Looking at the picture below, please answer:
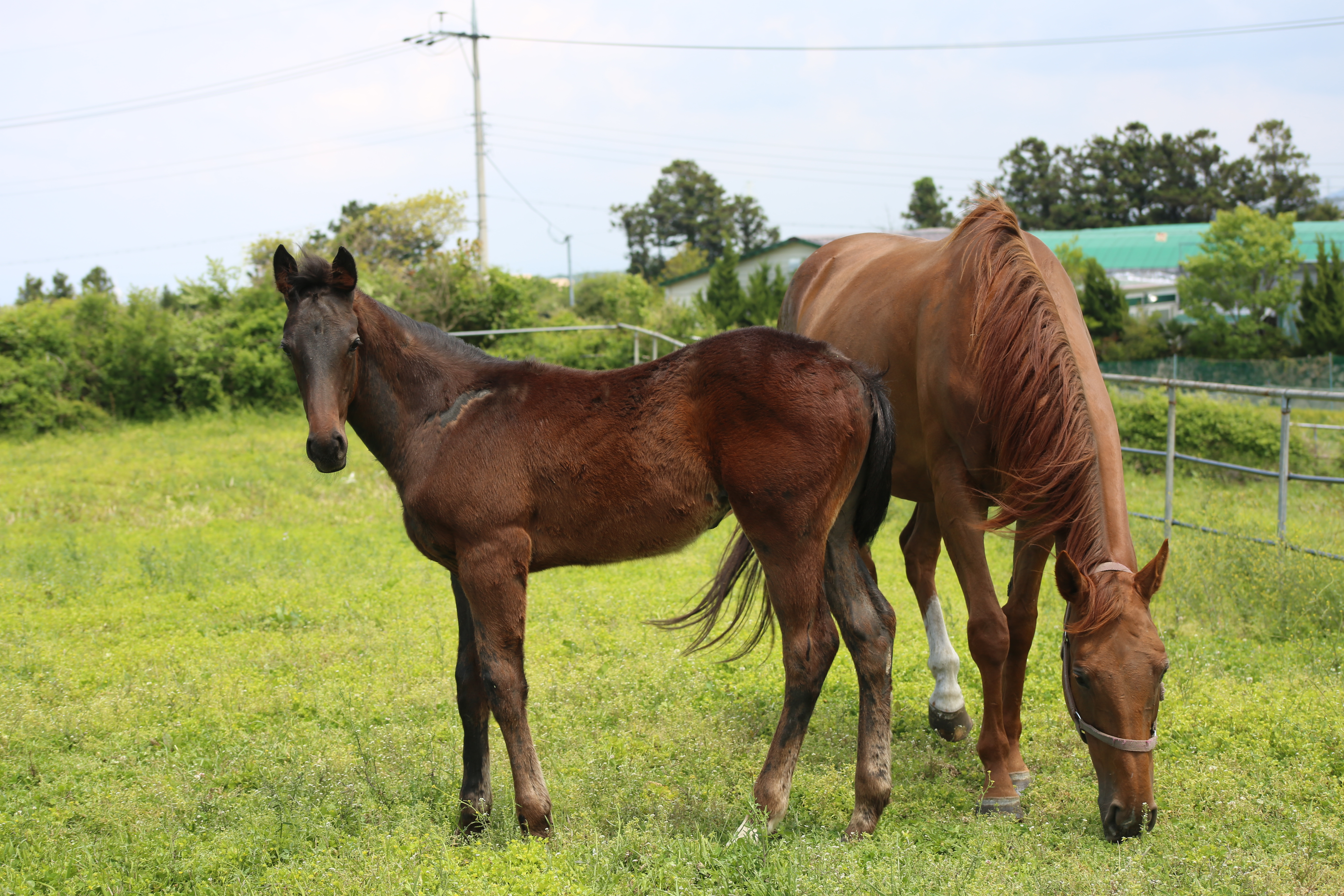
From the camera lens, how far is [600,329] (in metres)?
17.6

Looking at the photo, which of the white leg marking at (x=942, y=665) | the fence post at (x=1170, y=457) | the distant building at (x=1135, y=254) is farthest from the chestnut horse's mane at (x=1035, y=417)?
the distant building at (x=1135, y=254)

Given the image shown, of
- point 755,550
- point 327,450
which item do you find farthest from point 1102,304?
point 327,450

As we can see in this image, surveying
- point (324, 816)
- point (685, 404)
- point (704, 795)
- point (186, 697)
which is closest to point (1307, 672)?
point (704, 795)

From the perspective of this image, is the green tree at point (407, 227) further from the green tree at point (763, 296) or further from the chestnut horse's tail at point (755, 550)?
the chestnut horse's tail at point (755, 550)

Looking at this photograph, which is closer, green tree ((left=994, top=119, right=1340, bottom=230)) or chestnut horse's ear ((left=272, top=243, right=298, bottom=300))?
chestnut horse's ear ((left=272, top=243, right=298, bottom=300))

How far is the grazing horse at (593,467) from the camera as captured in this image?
3387 millimetres

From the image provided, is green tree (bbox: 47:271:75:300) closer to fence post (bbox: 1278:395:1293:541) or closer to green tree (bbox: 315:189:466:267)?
green tree (bbox: 315:189:466:267)

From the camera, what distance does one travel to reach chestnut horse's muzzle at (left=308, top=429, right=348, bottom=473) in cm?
322

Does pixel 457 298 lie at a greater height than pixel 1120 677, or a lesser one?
greater

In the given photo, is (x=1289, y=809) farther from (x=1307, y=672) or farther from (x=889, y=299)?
(x=889, y=299)

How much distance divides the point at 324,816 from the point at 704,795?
1512mm

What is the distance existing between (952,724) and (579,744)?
190 cm

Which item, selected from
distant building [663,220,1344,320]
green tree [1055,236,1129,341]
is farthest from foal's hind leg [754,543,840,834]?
green tree [1055,236,1129,341]

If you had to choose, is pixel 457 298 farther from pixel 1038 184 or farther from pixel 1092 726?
pixel 1038 184
